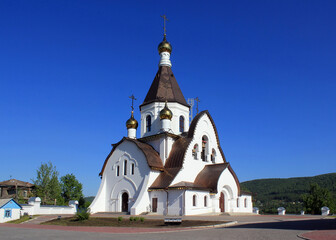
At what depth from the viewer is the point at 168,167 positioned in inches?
878

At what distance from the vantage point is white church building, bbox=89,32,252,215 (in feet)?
67.6

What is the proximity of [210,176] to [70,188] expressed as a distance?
2123 centimetres

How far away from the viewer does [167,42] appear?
28156 millimetres

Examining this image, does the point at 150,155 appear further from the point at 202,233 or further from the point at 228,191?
the point at 202,233

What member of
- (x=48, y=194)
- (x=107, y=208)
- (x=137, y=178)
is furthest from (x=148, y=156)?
(x=48, y=194)

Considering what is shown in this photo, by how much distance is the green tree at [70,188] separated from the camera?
36.6 metres

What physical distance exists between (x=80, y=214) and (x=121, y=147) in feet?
25.4

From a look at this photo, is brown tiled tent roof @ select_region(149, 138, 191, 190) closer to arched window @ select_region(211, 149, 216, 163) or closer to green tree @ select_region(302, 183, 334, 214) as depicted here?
arched window @ select_region(211, 149, 216, 163)

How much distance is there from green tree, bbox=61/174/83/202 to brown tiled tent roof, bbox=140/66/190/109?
16.2 m

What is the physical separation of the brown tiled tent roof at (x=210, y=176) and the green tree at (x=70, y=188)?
19550mm

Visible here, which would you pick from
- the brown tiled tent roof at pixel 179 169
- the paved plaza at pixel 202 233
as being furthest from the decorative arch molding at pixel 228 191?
the paved plaza at pixel 202 233

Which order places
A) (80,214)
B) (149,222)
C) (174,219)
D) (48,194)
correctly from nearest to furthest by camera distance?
1. (174,219)
2. (149,222)
3. (80,214)
4. (48,194)

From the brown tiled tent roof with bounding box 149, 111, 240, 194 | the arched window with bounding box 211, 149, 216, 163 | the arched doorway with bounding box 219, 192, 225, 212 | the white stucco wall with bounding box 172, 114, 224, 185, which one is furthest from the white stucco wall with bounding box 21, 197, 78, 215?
the arched window with bounding box 211, 149, 216, 163

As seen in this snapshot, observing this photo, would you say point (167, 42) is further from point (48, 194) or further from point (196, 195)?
point (48, 194)
